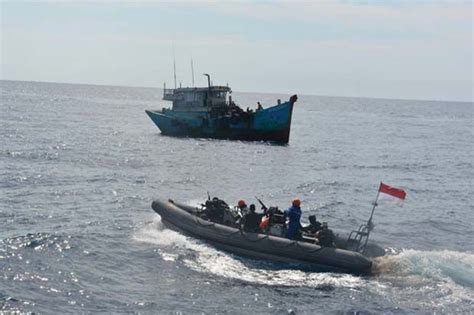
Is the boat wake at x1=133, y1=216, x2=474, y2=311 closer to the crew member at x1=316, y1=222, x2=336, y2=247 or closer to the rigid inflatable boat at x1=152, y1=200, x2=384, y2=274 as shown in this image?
the rigid inflatable boat at x1=152, y1=200, x2=384, y2=274

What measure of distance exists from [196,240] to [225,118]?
34.7 metres

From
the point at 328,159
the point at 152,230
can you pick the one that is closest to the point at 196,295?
the point at 152,230

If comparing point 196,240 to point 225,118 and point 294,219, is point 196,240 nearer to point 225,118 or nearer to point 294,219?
point 294,219

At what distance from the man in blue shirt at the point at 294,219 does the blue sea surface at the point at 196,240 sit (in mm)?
1166

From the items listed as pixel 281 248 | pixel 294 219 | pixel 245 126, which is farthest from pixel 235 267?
pixel 245 126

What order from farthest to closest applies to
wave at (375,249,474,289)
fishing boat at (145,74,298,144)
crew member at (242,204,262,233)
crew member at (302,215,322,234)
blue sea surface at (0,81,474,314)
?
fishing boat at (145,74,298,144), crew member at (242,204,262,233), crew member at (302,215,322,234), wave at (375,249,474,289), blue sea surface at (0,81,474,314)

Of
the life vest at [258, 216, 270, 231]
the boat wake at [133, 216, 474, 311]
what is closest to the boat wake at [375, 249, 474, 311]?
the boat wake at [133, 216, 474, 311]

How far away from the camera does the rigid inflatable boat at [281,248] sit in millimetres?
19734

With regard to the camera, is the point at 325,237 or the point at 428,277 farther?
the point at 325,237

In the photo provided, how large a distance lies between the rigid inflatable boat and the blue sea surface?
0.34 m

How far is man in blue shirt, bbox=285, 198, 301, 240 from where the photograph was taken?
20.6 m

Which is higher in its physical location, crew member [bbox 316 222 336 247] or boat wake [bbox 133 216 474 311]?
crew member [bbox 316 222 336 247]

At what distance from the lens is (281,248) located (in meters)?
20.6

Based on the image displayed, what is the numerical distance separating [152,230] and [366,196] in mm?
14121
